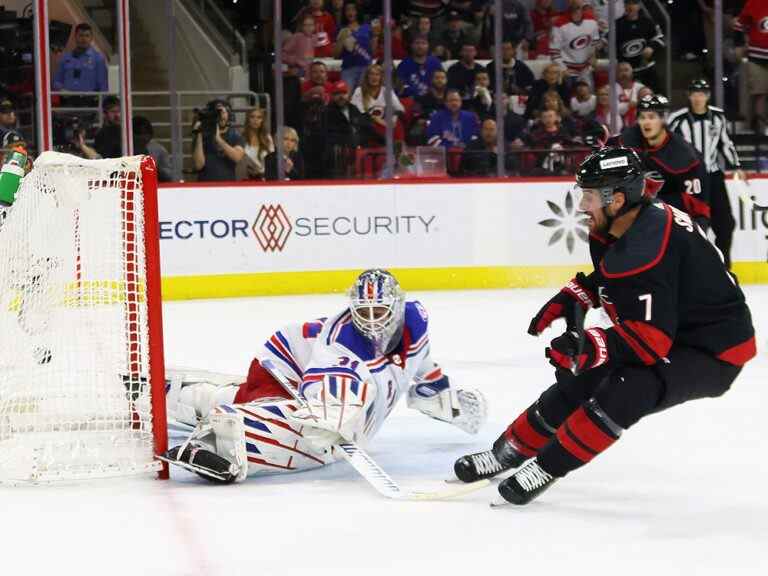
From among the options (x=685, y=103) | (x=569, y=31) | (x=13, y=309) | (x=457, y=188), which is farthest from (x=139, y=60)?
(x=13, y=309)

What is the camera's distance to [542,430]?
381cm

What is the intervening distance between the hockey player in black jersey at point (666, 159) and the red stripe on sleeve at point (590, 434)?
279cm

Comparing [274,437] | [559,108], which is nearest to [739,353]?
[274,437]

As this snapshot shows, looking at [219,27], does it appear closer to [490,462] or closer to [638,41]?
[638,41]

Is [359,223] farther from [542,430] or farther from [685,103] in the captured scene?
[542,430]

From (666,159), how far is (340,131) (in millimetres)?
4226

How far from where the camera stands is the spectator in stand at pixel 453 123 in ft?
33.8

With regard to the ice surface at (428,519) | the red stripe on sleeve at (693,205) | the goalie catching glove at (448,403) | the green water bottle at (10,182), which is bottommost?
the ice surface at (428,519)

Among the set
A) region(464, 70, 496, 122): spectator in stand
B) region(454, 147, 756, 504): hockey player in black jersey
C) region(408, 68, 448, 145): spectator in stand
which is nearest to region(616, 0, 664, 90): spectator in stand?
region(464, 70, 496, 122): spectator in stand

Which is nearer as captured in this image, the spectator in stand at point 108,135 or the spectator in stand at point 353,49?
the spectator in stand at point 108,135

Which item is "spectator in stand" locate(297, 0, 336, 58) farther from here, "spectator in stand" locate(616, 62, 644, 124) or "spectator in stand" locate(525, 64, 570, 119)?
"spectator in stand" locate(616, 62, 644, 124)

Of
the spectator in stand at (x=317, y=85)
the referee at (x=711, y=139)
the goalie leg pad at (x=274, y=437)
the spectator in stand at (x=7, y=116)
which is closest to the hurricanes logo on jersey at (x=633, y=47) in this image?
the spectator in stand at (x=317, y=85)

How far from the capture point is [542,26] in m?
10.9

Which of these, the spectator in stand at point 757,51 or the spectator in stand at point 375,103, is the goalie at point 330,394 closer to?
the spectator in stand at point 375,103
